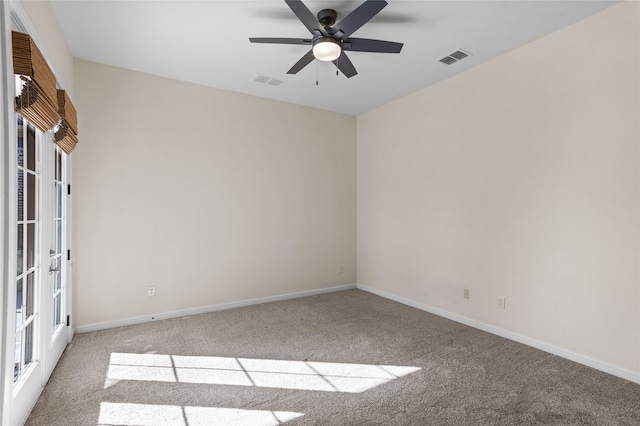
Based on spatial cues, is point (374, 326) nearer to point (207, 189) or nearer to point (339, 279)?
point (339, 279)

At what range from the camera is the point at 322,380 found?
8.76 ft

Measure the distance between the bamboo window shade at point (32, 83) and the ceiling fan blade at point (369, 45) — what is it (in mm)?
2115

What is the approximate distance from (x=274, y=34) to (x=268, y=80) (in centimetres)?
109

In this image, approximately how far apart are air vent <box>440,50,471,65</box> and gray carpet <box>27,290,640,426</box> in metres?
3.03

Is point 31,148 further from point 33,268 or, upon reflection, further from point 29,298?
point 29,298

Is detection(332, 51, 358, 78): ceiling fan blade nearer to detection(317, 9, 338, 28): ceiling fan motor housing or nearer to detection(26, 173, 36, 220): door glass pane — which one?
detection(317, 9, 338, 28): ceiling fan motor housing

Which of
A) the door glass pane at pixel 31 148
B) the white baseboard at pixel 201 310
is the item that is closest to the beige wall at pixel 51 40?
the door glass pane at pixel 31 148

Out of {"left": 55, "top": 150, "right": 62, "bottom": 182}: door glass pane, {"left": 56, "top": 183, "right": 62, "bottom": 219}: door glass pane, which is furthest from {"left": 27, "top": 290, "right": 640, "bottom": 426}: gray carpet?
{"left": 55, "top": 150, "right": 62, "bottom": 182}: door glass pane

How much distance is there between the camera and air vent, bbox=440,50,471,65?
11.5 ft

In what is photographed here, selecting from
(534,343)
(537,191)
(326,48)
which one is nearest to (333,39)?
(326,48)

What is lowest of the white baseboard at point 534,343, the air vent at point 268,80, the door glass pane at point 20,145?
the white baseboard at point 534,343

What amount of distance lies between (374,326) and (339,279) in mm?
1715

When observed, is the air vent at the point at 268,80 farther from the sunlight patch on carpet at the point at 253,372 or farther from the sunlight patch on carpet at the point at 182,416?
the sunlight patch on carpet at the point at 182,416

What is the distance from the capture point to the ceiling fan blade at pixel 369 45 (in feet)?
8.83
